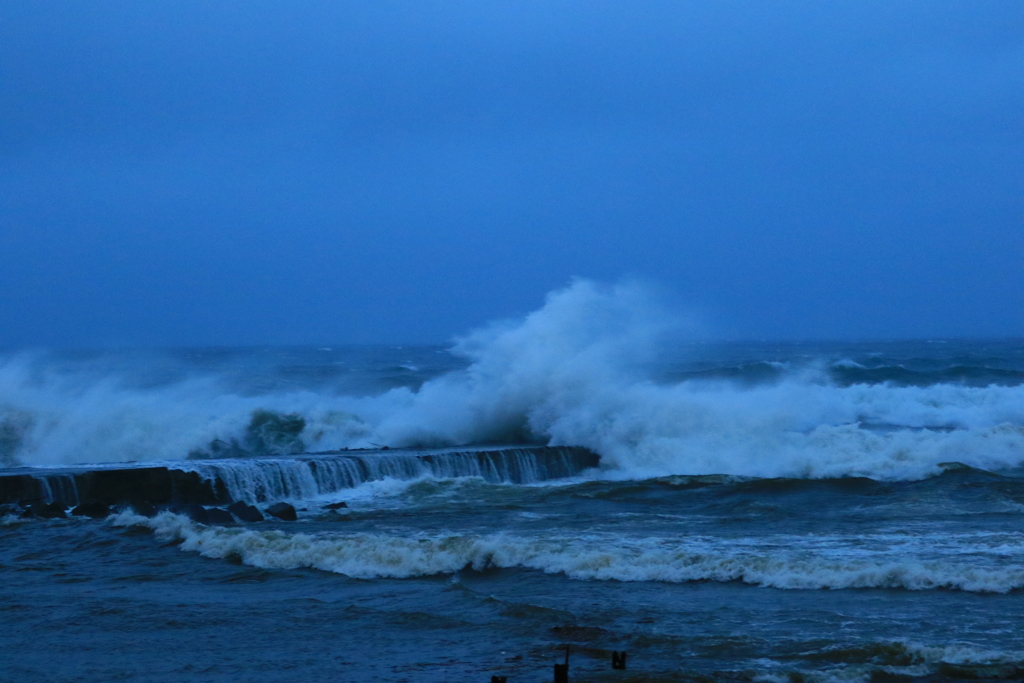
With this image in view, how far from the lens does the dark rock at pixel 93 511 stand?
14.5m

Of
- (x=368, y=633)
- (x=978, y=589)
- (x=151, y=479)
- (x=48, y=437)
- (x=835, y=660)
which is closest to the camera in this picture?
(x=835, y=660)

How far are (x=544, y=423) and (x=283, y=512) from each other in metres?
8.86

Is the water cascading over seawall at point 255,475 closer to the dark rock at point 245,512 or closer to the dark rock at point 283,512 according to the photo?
the dark rock at point 245,512

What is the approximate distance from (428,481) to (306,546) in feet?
19.1

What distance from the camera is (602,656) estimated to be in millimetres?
7598

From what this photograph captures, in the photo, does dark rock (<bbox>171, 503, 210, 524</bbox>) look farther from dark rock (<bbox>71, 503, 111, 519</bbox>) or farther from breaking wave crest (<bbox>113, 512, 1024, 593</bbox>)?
breaking wave crest (<bbox>113, 512, 1024, 593</bbox>)

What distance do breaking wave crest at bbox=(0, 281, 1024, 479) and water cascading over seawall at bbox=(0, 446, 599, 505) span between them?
8.44 feet

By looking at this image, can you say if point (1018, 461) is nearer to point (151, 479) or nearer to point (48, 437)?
point (151, 479)

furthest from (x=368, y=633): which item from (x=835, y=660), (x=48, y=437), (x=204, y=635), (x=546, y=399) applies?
(x=48, y=437)

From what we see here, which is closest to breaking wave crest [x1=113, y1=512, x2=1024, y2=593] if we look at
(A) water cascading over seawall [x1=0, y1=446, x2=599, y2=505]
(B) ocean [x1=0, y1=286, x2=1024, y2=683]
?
(B) ocean [x1=0, y1=286, x2=1024, y2=683]

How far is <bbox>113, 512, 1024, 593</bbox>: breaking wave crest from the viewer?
9617mm

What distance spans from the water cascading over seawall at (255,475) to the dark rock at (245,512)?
1238 mm

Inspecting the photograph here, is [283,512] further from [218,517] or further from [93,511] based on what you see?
[93,511]

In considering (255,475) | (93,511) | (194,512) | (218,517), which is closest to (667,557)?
(218,517)
